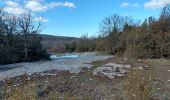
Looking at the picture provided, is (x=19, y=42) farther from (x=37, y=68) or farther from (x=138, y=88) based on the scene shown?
(x=138, y=88)

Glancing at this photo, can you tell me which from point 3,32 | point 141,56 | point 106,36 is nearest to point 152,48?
point 141,56

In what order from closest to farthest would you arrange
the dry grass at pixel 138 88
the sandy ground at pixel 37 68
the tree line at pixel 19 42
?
the dry grass at pixel 138 88
the sandy ground at pixel 37 68
the tree line at pixel 19 42

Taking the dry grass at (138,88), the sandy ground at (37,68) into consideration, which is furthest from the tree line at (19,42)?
the dry grass at (138,88)

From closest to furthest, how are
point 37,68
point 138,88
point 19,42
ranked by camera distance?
point 138,88 → point 37,68 → point 19,42

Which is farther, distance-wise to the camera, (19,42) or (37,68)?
(19,42)

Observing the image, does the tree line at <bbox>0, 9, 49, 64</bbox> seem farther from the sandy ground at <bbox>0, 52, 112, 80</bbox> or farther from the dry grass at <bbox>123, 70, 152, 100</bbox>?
the dry grass at <bbox>123, 70, 152, 100</bbox>

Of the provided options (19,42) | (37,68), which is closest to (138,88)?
(37,68)

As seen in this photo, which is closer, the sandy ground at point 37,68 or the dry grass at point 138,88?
the dry grass at point 138,88

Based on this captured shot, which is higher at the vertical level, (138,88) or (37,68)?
(138,88)

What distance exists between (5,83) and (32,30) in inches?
1250

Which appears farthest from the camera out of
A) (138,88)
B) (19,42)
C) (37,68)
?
(19,42)

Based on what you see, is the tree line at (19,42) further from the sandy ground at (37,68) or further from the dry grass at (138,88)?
the dry grass at (138,88)

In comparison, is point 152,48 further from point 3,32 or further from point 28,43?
point 3,32

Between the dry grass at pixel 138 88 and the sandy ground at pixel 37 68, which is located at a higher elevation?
the dry grass at pixel 138 88
